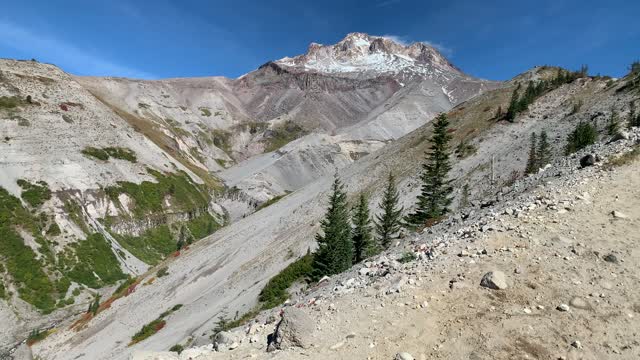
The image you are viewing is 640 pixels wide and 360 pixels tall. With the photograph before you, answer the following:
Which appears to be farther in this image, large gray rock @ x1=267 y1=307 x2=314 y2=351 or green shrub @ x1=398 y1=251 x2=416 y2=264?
green shrub @ x1=398 y1=251 x2=416 y2=264

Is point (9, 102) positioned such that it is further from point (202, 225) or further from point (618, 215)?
point (618, 215)

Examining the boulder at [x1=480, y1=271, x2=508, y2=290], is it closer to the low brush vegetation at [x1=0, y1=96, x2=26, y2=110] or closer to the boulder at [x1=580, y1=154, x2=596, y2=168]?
the boulder at [x1=580, y1=154, x2=596, y2=168]

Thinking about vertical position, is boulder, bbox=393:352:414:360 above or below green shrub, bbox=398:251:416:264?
below

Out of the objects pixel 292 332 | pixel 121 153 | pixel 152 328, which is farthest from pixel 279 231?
pixel 121 153

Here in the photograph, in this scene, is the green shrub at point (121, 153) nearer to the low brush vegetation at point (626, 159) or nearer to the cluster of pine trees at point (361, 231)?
the cluster of pine trees at point (361, 231)

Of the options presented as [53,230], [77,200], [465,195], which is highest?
[77,200]

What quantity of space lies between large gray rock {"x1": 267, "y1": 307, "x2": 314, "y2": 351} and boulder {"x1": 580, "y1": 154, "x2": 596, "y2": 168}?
15.0 m

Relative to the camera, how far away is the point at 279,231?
74.4 metres

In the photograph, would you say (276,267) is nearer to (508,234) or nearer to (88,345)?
(88,345)

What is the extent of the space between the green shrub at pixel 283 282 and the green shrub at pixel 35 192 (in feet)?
232

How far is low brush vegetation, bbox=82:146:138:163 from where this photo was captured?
11956 centimetres

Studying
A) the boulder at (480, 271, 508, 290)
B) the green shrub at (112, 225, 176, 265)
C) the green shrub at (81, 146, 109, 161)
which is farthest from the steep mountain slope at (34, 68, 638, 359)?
the green shrub at (81, 146, 109, 161)

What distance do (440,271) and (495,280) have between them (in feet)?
5.58

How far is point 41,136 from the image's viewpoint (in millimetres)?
112000
